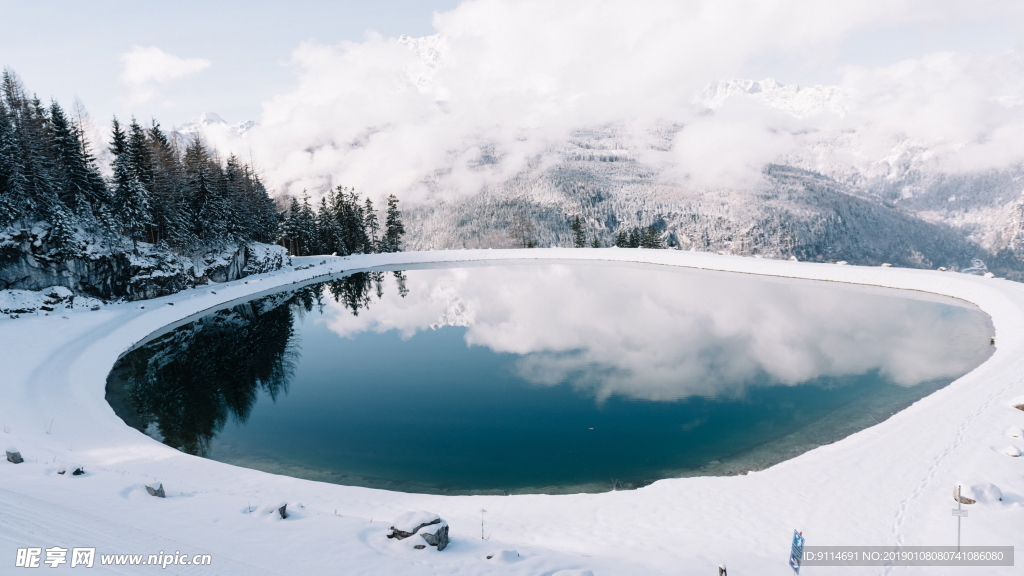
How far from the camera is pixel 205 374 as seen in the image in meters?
22.2

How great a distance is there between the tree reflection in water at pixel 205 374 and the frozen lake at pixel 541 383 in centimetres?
12

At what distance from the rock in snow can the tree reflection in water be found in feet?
31.8

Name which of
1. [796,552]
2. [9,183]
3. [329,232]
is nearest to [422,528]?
[796,552]

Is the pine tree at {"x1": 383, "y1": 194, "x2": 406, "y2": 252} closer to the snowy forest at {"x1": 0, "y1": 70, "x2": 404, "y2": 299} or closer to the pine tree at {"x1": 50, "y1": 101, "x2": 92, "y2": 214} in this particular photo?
the snowy forest at {"x1": 0, "y1": 70, "x2": 404, "y2": 299}

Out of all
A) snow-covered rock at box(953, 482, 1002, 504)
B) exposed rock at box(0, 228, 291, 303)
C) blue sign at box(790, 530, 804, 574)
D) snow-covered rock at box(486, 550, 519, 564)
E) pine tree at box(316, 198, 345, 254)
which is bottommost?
snow-covered rock at box(953, 482, 1002, 504)

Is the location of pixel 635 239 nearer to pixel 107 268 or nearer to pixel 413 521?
pixel 107 268

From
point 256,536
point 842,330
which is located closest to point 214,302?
point 256,536

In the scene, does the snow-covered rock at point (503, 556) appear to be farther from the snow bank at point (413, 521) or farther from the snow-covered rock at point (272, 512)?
the snow-covered rock at point (272, 512)

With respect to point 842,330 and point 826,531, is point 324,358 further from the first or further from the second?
point 842,330

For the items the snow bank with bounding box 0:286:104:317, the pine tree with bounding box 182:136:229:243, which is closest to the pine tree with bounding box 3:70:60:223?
the snow bank with bounding box 0:286:104:317

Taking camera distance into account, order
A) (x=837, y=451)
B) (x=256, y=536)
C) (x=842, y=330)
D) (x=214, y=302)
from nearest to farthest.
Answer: (x=256, y=536), (x=837, y=451), (x=842, y=330), (x=214, y=302)

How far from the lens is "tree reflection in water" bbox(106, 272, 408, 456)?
55.5 ft

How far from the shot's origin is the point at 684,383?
1911cm

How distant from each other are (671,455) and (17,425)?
20.0 meters
